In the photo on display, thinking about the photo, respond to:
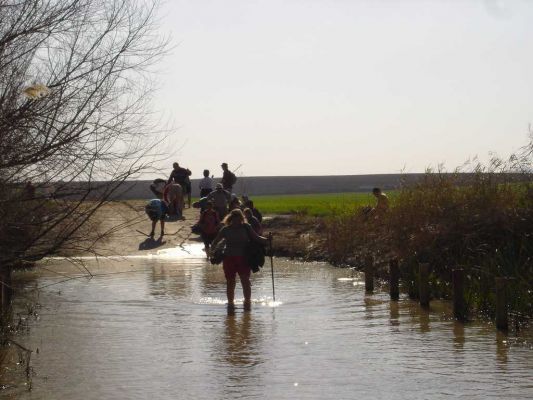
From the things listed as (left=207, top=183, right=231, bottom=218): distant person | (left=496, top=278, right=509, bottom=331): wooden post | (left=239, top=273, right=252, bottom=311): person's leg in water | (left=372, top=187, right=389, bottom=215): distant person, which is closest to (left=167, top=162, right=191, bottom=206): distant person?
(left=207, top=183, right=231, bottom=218): distant person

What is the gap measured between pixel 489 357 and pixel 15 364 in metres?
6.51

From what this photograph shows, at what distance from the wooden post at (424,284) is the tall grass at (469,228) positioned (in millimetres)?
809

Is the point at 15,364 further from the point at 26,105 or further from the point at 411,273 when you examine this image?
the point at 411,273

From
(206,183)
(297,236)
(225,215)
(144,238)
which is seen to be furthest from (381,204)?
(206,183)

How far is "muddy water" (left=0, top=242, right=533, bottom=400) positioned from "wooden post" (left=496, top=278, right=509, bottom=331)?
0.92 feet

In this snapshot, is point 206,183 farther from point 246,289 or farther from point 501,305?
point 501,305

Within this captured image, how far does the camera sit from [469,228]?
930 inches

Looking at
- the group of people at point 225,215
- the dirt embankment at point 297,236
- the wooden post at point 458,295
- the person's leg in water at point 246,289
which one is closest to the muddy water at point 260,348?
the person's leg in water at point 246,289

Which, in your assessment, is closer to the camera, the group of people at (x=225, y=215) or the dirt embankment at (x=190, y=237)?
the group of people at (x=225, y=215)

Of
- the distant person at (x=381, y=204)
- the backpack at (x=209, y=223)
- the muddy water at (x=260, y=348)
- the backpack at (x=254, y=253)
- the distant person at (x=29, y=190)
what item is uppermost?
the distant person at (x=29, y=190)

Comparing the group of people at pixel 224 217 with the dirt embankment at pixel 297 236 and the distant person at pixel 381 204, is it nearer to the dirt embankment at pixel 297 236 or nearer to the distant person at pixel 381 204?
the dirt embankment at pixel 297 236

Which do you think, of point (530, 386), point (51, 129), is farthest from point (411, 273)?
point (51, 129)

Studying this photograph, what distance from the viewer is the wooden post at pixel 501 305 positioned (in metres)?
17.9

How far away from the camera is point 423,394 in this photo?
13492 millimetres
